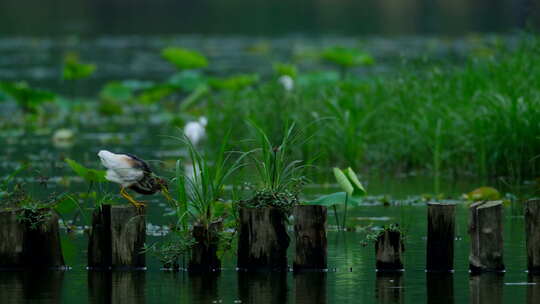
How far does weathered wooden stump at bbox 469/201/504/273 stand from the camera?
7.54 m

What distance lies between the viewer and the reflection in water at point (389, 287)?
6.98 meters

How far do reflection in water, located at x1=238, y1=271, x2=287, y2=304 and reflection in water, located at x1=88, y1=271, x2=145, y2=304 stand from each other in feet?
1.80

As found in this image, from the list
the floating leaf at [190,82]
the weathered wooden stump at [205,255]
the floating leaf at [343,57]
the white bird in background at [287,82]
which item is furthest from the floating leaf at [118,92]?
the weathered wooden stump at [205,255]

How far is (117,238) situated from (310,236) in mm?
1119

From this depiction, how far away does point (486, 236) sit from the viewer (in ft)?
24.8

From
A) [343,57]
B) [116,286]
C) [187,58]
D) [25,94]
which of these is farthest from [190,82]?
[116,286]

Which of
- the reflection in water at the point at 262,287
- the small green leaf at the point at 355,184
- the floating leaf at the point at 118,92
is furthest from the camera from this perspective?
the floating leaf at the point at 118,92

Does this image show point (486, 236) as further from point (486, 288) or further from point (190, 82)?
point (190, 82)

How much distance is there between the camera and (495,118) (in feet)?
39.9

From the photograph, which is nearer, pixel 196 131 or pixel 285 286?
pixel 285 286

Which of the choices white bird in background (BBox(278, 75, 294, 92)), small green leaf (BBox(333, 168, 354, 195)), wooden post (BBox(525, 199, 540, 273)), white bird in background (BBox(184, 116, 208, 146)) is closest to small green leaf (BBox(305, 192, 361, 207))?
small green leaf (BBox(333, 168, 354, 195))

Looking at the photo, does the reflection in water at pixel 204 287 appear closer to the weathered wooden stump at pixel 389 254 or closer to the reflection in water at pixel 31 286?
the reflection in water at pixel 31 286

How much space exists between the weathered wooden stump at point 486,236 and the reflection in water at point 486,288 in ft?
0.24

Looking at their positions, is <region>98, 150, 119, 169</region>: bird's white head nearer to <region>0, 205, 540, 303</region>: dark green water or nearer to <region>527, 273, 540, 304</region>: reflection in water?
<region>0, 205, 540, 303</region>: dark green water
